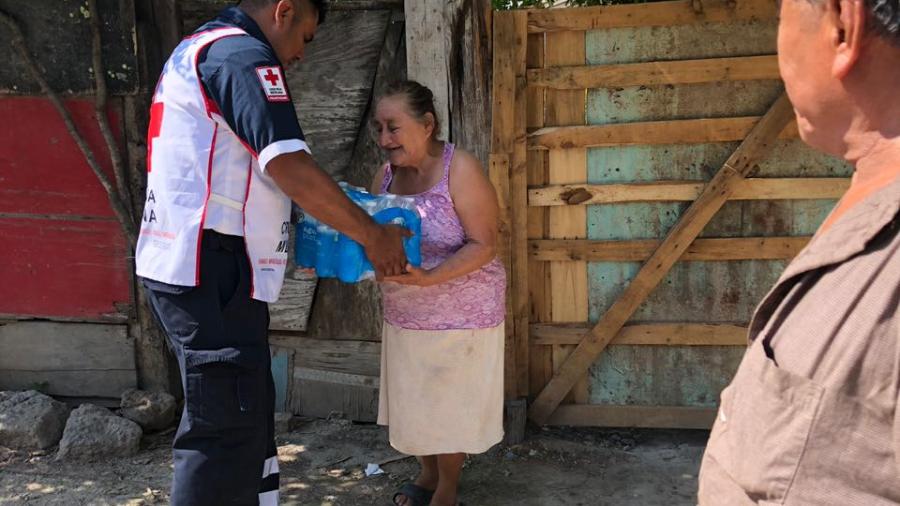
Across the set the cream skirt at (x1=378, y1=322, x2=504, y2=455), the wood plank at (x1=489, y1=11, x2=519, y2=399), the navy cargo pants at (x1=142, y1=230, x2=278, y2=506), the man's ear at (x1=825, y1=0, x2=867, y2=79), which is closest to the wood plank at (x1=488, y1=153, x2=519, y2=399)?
the wood plank at (x1=489, y1=11, x2=519, y2=399)

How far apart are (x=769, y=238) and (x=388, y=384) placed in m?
2.00

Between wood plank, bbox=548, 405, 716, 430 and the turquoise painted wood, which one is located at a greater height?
the turquoise painted wood

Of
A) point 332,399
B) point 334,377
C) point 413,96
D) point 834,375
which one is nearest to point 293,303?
point 334,377

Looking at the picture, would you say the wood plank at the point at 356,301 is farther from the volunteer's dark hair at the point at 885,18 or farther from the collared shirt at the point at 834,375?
the volunteer's dark hair at the point at 885,18

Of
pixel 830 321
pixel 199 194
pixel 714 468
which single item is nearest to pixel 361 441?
pixel 199 194

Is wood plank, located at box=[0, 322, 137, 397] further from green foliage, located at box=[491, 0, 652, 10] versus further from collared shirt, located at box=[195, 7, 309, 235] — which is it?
green foliage, located at box=[491, 0, 652, 10]

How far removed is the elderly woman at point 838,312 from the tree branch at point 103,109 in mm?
3668

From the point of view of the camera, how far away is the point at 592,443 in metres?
4.35

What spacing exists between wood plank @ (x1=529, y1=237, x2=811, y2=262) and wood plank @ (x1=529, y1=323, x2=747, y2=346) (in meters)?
0.34

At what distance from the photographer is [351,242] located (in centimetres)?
305

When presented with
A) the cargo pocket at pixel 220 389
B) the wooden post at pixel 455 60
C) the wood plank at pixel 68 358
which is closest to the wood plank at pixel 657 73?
the wooden post at pixel 455 60

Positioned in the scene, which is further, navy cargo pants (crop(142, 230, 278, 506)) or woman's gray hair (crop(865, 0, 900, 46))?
navy cargo pants (crop(142, 230, 278, 506))

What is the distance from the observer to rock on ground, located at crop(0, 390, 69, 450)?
4207 millimetres

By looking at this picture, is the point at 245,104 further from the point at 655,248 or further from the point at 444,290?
the point at 655,248
